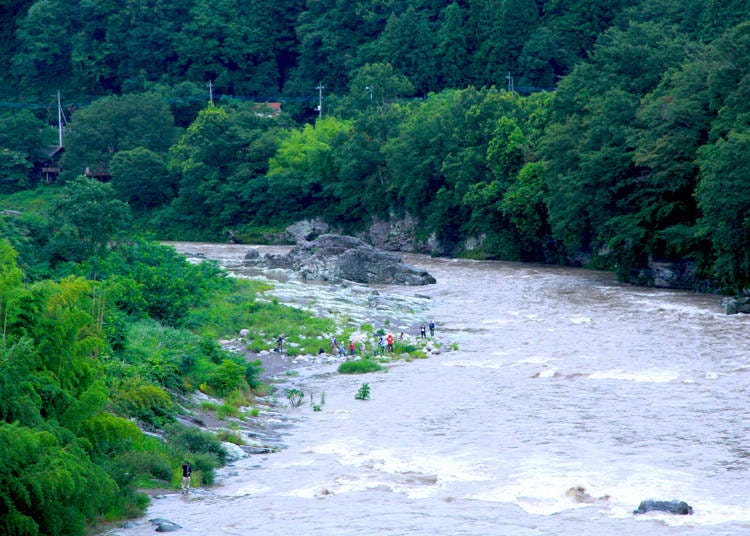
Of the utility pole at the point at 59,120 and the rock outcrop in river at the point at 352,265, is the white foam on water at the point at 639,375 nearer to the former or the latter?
the rock outcrop in river at the point at 352,265

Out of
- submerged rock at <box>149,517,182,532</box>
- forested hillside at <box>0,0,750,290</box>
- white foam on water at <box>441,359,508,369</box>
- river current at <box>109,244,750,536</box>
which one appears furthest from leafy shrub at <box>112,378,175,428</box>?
forested hillside at <box>0,0,750,290</box>

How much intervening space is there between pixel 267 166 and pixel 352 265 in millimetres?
31973

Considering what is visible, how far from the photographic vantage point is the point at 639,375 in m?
36.4

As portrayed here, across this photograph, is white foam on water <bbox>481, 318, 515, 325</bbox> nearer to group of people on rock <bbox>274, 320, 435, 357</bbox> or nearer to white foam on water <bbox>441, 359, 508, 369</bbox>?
group of people on rock <bbox>274, 320, 435, 357</bbox>

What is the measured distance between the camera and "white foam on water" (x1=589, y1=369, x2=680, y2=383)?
35844mm

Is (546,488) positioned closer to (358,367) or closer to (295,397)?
(295,397)

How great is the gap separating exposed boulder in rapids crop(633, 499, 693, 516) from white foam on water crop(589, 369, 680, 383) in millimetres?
12658

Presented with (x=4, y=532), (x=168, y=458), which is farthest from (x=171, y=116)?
(x=4, y=532)

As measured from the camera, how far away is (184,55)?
115 m

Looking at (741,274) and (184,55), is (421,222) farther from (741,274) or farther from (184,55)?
(184,55)

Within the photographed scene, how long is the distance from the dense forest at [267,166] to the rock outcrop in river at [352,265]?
955 cm

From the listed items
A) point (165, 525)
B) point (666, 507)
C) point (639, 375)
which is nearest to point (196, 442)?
point (165, 525)

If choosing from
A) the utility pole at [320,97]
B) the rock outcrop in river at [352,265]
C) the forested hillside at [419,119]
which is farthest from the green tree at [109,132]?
the rock outcrop in river at [352,265]

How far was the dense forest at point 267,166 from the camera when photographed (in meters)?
23.7
